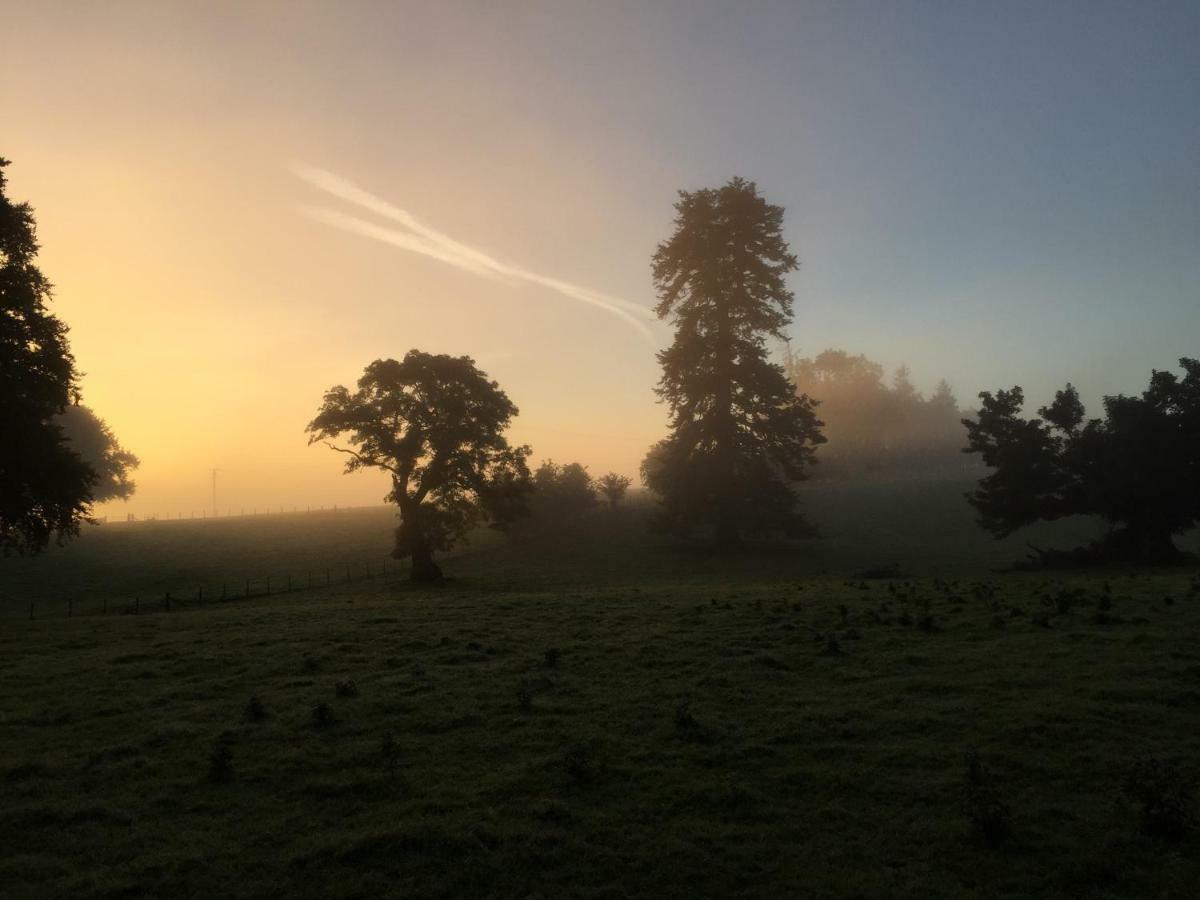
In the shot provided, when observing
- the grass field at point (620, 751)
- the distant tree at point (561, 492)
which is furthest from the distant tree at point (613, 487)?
the grass field at point (620, 751)

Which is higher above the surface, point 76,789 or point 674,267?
point 674,267

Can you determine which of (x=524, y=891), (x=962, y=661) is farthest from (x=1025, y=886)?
(x=962, y=661)

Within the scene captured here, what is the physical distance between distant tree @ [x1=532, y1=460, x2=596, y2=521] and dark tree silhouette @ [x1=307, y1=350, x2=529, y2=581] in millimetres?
19113

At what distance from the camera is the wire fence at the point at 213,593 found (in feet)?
118

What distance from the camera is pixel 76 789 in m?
11.9

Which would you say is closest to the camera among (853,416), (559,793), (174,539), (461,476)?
(559,793)

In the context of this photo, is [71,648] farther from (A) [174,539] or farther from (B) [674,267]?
(A) [174,539]

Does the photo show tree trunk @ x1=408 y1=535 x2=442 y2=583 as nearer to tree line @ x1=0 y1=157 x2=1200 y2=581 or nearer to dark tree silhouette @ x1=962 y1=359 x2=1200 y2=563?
tree line @ x1=0 y1=157 x2=1200 y2=581

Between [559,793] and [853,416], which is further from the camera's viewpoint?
[853,416]

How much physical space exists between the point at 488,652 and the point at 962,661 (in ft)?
39.1

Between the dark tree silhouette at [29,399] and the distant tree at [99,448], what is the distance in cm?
5834

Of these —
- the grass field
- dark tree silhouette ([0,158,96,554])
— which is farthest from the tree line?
the grass field

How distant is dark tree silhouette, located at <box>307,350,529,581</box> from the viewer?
42250mm

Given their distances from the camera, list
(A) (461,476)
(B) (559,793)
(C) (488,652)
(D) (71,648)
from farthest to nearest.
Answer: (A) (461,476), (D) (71,648), (C) (488,652), (B) (559,793)
